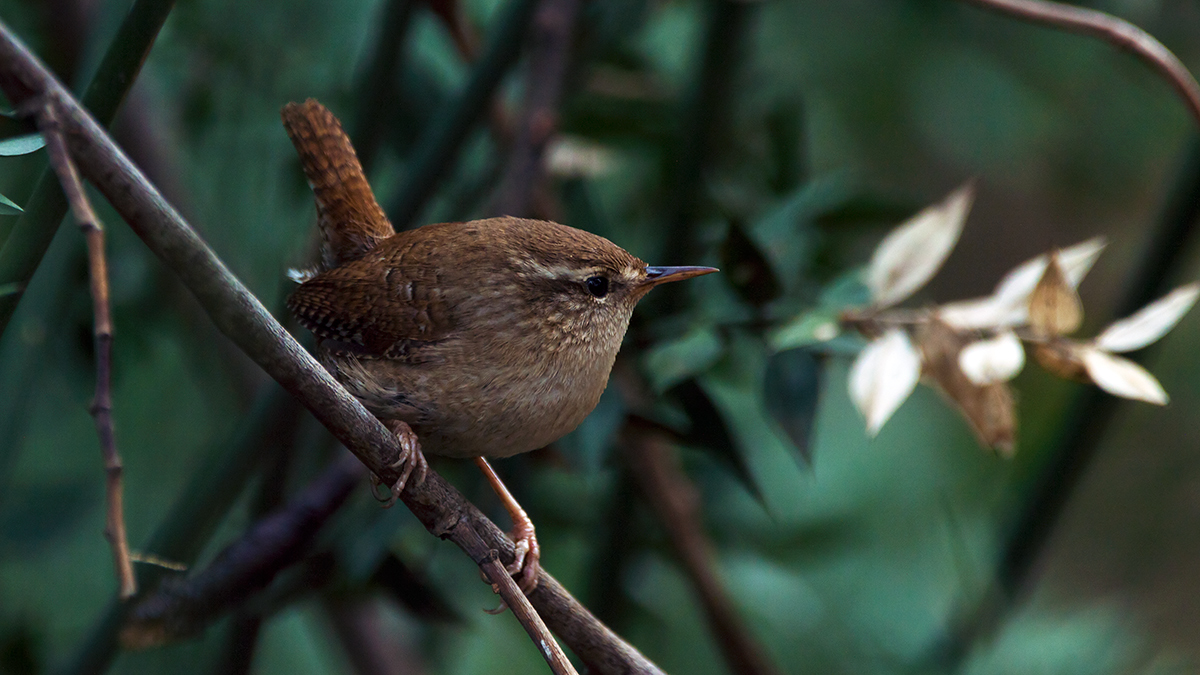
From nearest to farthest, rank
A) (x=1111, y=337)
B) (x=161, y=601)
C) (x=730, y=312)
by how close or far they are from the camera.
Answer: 1. (x=1111, y=337)
2. (x=161, y=601)
3. (x=730, y=312)

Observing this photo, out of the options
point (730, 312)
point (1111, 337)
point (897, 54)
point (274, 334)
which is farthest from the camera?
point (897, 54)

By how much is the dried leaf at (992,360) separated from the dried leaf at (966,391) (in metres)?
0.02

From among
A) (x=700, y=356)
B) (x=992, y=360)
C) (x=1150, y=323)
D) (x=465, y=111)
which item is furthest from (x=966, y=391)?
(x=465, y=111)

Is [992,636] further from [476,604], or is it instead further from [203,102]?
[203,102]

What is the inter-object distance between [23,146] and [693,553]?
1746 mm

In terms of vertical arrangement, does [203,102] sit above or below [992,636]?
above

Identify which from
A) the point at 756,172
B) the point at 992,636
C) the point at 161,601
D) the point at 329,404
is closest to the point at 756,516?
the point at 992,636

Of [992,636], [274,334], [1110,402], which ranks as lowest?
[992,636]

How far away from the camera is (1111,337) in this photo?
59.4 inches

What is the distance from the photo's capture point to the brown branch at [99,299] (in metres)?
0.69

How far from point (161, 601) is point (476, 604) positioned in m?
1.25

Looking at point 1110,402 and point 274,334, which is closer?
point 274,334

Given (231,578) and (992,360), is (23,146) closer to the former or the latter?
(231,578)

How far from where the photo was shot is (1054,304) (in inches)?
57.9
